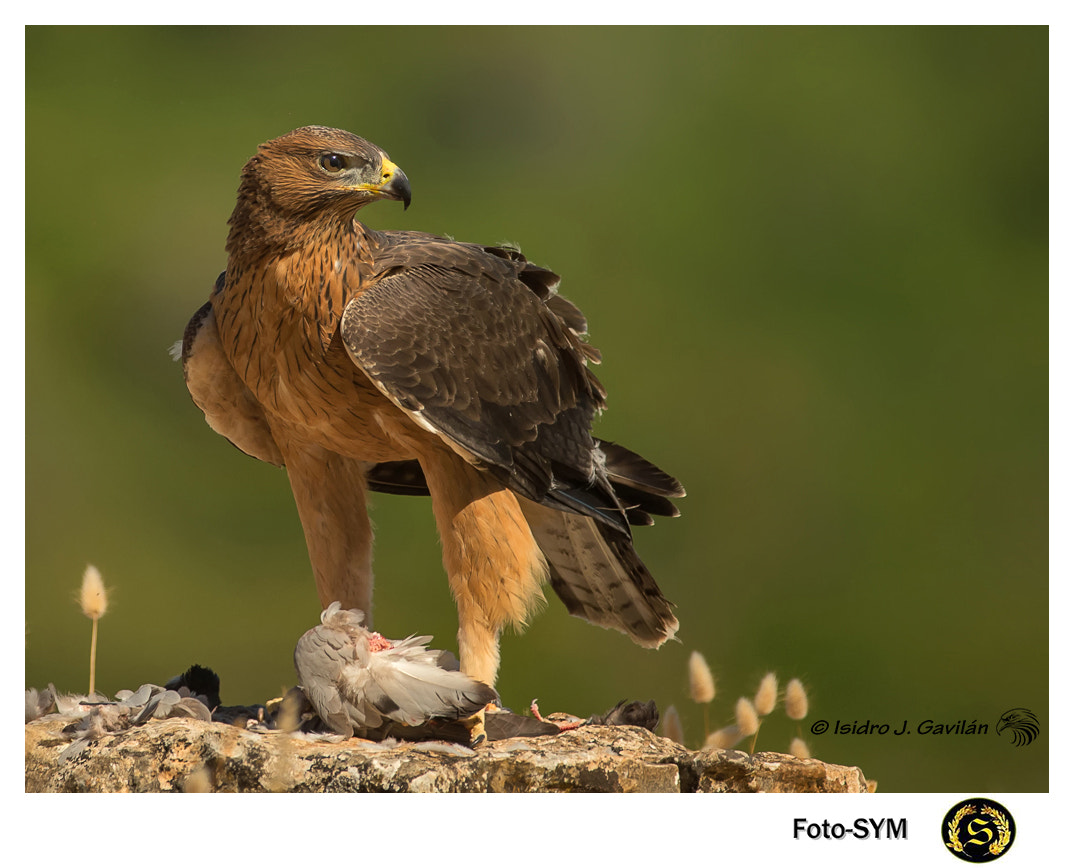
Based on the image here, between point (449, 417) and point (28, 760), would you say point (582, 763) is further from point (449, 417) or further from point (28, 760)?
point (28, 760)

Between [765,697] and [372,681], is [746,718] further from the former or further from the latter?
[372,681]

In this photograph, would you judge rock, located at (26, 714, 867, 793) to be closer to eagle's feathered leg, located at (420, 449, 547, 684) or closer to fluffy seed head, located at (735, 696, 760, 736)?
fluffy seed head, located at (735, 696, 760, 736)

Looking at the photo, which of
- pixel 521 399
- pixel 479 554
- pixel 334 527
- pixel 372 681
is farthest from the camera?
pixel 334 527

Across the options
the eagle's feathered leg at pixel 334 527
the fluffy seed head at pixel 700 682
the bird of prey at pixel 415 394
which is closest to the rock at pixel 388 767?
the fluffy seed head at pixel 700 682

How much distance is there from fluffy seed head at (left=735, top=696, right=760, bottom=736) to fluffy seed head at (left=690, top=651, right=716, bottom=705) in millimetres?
101

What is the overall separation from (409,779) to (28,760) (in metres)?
1.25

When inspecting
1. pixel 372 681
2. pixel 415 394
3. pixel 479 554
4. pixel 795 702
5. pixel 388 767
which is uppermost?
pixel 415 394

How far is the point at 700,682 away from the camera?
4418mm

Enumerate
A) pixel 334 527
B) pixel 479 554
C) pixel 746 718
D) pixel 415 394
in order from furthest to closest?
pixel 334 527 → pixel 479 554 → pixel 746 718 → pixel 415 394

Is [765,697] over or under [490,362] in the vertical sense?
under

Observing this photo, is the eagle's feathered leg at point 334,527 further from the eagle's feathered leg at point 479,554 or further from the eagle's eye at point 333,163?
the eagle's eye at point 333,163

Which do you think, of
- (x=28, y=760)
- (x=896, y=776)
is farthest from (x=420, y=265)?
(x=896, y=776)
